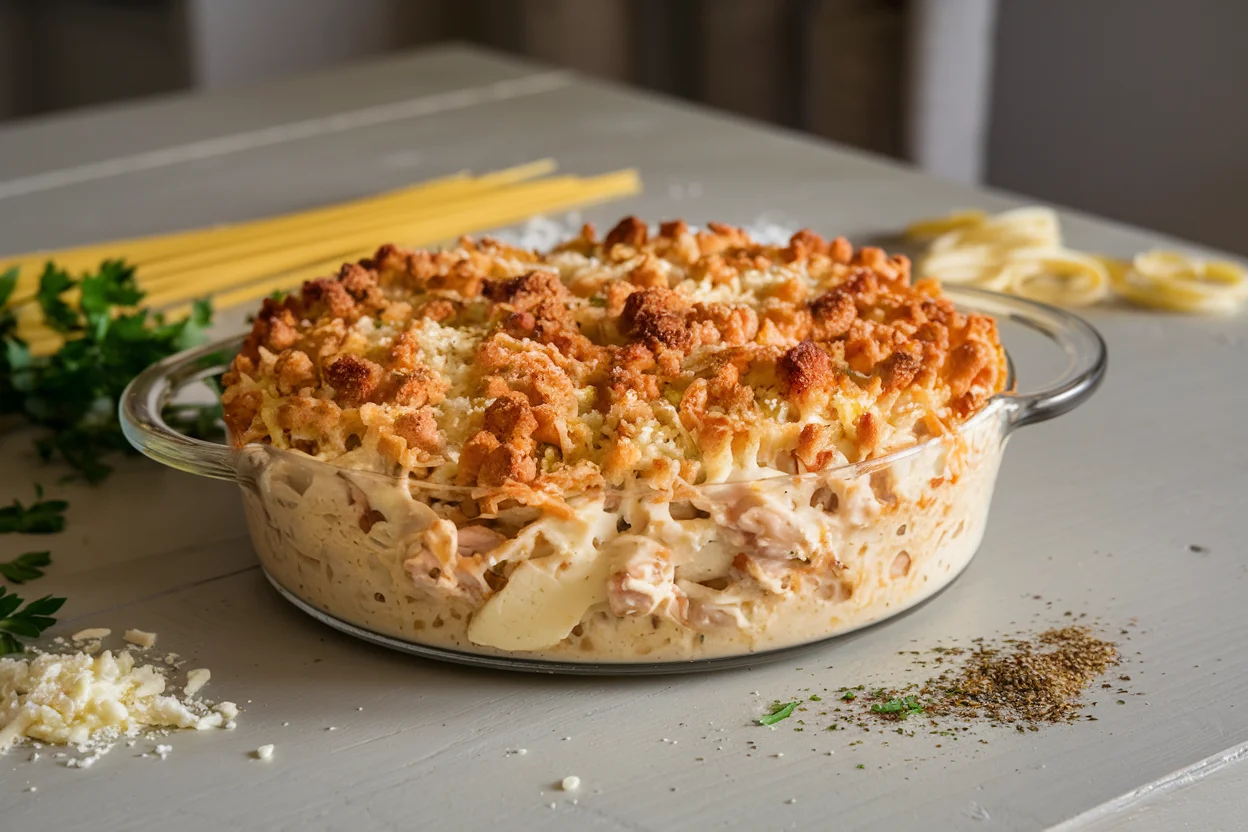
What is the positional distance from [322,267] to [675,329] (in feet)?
2.76

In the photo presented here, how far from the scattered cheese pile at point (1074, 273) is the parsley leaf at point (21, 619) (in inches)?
43.5

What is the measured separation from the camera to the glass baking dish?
1056mm

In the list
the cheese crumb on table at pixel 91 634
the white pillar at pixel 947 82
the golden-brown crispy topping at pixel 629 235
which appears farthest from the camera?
the white pillar at pixel 947 82

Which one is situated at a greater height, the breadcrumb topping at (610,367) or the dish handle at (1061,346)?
the breadcrumb topping at (610,367)

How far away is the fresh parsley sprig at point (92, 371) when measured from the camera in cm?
156

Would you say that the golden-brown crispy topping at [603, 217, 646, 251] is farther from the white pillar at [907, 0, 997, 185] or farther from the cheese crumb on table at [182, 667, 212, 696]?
the white pillar at [907, 0, 997, 185]

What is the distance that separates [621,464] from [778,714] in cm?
21

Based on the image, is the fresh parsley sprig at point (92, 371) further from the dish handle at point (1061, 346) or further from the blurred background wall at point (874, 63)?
the blurred background wall at point (874, 63)

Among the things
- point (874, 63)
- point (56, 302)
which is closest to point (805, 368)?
point (56, 302)

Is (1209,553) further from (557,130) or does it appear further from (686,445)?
(557,130)

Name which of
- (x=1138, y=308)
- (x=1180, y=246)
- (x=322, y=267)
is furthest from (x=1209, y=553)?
(x=322, y=267)

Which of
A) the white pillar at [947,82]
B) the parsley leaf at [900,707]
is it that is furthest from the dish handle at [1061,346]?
the white pillar at [947,82]

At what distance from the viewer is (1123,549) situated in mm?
1358

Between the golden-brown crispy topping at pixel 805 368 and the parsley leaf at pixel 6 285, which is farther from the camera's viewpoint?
the parsley leaf at pixel 6 285
